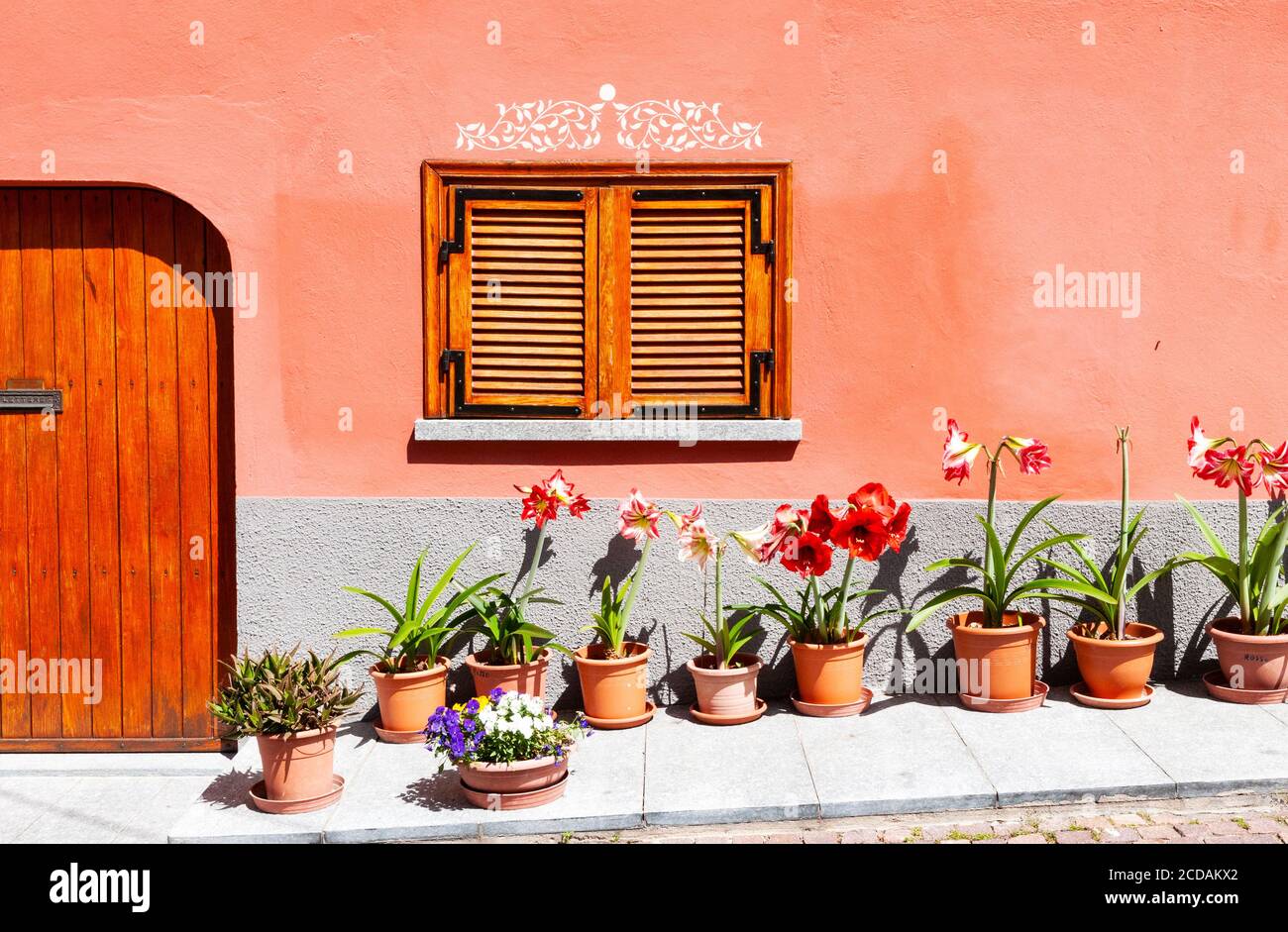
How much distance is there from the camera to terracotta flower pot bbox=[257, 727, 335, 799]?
4.44 meters

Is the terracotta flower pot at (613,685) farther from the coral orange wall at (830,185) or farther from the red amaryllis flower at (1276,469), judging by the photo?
the red amaryllis flower at (1276,469)

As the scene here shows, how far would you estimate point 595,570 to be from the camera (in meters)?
5.66

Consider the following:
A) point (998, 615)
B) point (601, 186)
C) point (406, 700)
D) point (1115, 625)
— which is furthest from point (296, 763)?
point (1115, 625)

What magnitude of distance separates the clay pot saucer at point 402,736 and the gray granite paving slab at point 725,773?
113 centimetres

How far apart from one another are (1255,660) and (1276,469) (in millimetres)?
960

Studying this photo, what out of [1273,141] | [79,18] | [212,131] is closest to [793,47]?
[1273,141]

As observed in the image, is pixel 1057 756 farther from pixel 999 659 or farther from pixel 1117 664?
pixel 1117 664

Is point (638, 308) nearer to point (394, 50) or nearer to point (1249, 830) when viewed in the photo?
point (394, 50)

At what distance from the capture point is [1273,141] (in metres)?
5.68

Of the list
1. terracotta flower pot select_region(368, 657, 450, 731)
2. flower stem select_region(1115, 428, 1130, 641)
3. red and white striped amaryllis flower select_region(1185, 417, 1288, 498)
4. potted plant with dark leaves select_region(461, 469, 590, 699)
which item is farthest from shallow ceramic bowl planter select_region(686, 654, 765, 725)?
red and white striped amaryllis flower select_region(1185, 417, 1288, 498)

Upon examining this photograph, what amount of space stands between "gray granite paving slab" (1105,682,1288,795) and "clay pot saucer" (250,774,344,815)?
3.55m

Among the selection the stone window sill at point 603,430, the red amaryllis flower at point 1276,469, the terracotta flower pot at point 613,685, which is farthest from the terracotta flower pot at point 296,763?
the red amaryllis flower at point 1276,469

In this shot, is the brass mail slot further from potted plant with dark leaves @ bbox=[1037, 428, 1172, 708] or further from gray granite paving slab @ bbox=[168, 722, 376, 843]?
potted plant with dark leaves @ bbox=[1037, 428, 1172, 708]

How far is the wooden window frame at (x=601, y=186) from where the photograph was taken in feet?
18.1
